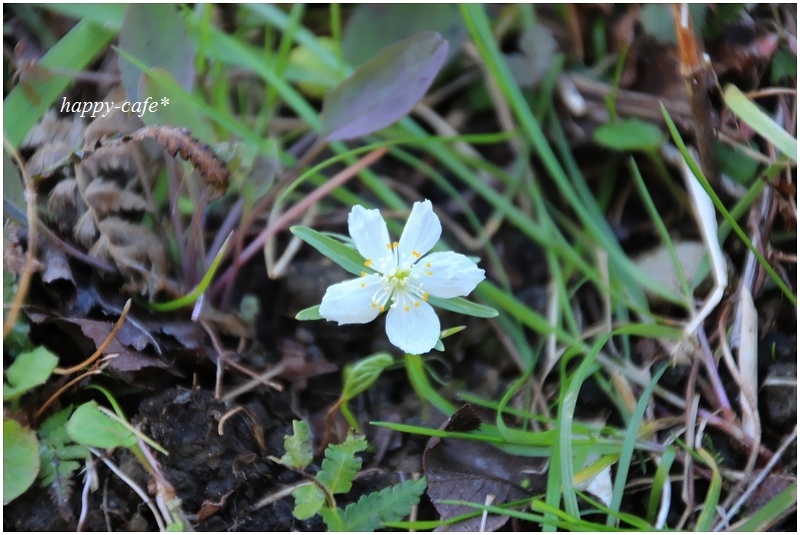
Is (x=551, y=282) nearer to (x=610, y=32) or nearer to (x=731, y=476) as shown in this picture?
(x=731, y=476)

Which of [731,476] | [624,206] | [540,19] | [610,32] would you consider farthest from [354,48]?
[731,476]

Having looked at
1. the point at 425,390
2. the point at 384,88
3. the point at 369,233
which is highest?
the point at 384,88

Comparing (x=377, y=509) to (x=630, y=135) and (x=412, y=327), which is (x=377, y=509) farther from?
(x=630, y=135)

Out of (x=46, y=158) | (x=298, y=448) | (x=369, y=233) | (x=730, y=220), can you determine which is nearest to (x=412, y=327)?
(x=369, y=233)

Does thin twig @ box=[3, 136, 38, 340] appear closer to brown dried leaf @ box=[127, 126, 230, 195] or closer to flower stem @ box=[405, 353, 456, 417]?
brown dried leaf @ box=[127, 126, 230, 195]

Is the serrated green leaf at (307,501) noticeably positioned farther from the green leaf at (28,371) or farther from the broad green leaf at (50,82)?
the broad green leaf at (50,82)

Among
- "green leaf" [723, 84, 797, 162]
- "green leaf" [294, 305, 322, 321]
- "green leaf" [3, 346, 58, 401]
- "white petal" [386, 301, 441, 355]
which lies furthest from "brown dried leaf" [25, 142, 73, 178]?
"green leaf" [723, 84, 797, 162]
